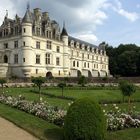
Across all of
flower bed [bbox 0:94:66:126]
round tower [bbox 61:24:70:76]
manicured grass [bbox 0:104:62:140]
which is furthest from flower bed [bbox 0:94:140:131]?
round tower [bbox 61:24:70:76]

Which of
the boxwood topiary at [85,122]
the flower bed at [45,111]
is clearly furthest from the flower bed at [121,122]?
the boxwood topiary at [85,122]

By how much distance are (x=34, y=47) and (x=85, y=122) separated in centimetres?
4900

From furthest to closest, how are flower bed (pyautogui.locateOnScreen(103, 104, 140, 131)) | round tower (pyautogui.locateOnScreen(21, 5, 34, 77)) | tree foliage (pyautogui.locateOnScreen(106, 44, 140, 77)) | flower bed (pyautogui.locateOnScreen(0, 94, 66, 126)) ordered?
tree foliage (pyautogui.locateOnScreen(106, 44, 140, 77))
round tower (pyautogui.locateOnScreen(21, 5, 34, 77))
flower bed (pyautogui.locateOnScreen(0, 94, 66, 126))
flower bed (pyautogui.locateOnScreen(103, 104, 140, 131))

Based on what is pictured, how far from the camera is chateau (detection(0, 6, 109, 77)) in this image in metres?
55.2

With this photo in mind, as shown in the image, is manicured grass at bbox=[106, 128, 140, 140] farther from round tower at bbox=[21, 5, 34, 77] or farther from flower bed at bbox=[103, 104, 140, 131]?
round tower at bbox=[21, 5, 34, 77]

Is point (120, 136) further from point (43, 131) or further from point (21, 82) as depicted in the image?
point (21, 82)

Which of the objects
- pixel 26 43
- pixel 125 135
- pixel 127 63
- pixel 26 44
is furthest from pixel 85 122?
pixel 127 63

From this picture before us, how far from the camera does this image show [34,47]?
187 ft

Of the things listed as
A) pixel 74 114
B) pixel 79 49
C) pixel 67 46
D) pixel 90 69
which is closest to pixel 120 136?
pixel 74 114

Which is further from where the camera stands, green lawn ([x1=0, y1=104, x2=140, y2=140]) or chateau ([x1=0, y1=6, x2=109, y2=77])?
chateau ([x1=0, y1=6, x2=109, y2=77])

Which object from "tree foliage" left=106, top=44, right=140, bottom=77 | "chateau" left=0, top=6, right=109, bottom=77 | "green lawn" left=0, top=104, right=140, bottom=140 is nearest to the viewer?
"green lawn" left=0, top=104, right=140, bottom=140

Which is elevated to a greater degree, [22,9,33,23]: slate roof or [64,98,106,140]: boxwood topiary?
[22,9,33,23]: slate roof

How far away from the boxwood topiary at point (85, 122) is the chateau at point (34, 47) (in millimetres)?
46208

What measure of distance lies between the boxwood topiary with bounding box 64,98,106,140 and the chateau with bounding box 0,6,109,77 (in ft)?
152
